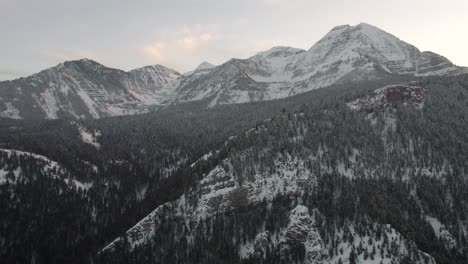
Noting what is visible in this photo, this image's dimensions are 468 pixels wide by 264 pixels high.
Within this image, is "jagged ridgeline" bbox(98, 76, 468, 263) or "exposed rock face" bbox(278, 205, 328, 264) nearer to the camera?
"exposed rock face" bbox(278, 205, 328, 264)

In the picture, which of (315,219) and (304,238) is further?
(315,219)

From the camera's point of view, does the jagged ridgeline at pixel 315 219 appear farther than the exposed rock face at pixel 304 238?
Yes

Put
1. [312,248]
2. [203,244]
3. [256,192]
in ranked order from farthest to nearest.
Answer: [256,192] → [203,244] → [312,248]

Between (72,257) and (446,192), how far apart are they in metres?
164

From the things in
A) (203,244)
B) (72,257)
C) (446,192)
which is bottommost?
(72,257)

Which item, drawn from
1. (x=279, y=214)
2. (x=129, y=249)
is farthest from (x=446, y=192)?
(x=129, y=249)

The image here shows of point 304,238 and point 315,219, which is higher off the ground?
point 315,219

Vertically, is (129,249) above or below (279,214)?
below

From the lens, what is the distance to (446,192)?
18650 cm

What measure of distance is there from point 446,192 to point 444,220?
1757 centimetres

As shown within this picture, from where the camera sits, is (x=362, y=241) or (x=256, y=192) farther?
(x=256, y=192)

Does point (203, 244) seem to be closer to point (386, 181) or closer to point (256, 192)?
point (256, 192)

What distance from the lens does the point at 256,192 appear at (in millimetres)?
190875

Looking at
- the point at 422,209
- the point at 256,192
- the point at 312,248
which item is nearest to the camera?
the point at 312,248
